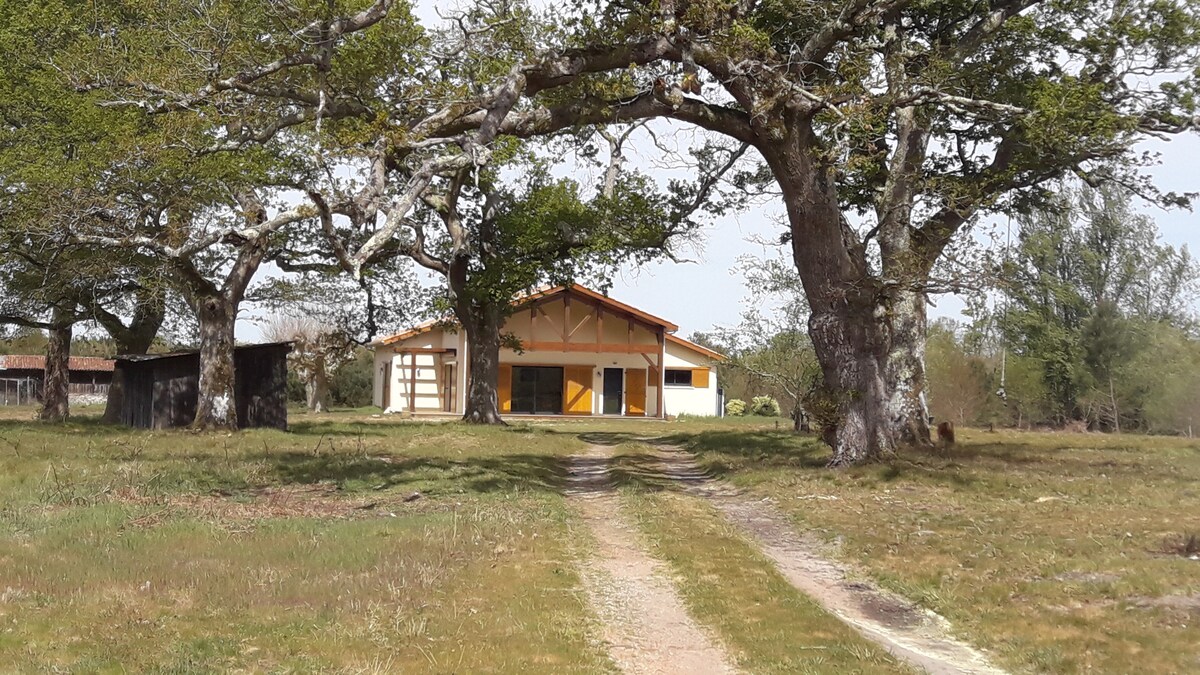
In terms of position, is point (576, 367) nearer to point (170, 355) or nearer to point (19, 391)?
point (170, 355)

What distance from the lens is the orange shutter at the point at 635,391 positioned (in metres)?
49.7

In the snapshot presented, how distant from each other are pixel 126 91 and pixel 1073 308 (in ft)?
125

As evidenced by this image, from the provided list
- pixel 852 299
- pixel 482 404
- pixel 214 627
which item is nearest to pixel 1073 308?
pixel 482 404

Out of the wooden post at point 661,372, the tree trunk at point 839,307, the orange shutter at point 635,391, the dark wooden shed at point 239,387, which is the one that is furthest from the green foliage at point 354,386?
the tree trunk at point 839,307

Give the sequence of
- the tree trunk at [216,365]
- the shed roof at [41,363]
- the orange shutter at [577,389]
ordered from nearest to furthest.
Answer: the tree trunk at [216,365], the orange shutter at [577,389], the shed roof at [41,363]

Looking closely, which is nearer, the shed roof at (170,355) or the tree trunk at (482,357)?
the shed roof at (170,355)

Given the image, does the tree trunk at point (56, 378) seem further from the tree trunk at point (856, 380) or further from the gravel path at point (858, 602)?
the gravel path at point (858, 602)

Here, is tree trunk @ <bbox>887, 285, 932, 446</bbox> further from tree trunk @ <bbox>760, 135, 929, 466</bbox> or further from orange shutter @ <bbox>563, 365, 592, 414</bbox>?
orange shutter @ <bbox>563, 365, 592, 414</bbox>

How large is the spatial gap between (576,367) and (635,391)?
3.40m

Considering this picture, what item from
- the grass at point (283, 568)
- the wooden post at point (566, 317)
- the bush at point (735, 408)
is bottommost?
the grass at point (283, 568)

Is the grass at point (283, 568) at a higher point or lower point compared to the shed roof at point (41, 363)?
lower

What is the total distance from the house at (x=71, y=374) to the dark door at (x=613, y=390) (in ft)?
117

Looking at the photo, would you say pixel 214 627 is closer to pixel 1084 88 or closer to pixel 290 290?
pixel 1084 88

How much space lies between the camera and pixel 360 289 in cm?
3472
